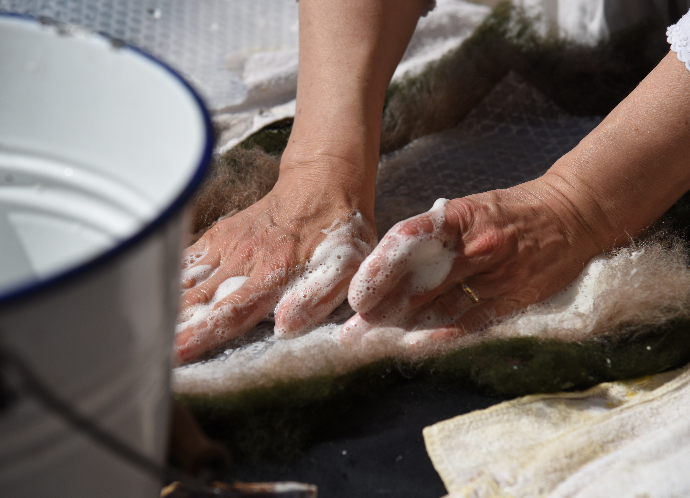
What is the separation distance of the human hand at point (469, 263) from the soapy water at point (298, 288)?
0.23 ft

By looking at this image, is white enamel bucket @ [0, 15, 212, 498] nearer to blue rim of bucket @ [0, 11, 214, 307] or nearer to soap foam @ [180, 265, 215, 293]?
blue rim of bucket @ [0, 11, 214, 307]

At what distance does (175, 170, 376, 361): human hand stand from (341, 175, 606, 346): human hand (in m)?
0.08

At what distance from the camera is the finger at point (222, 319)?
0.78 metres

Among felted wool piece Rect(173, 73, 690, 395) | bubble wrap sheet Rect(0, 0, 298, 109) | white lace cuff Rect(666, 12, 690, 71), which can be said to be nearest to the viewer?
felted wool piece Rect(173, 73, 690, 395)

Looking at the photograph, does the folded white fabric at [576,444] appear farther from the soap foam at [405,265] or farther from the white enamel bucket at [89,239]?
the white enamel bucket at [89,239]

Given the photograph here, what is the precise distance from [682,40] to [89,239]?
789mm

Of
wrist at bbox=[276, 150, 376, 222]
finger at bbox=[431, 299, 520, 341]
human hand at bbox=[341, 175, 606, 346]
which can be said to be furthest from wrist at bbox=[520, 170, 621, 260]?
→ wrist at bbox=[276, 150, 376, 222]

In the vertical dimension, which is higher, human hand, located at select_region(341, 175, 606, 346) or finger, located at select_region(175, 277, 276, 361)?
human hand, located at select_region(341, 175, 606, 346)

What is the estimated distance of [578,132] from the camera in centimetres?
131

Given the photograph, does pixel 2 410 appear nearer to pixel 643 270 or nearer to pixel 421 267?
pixel 421 267

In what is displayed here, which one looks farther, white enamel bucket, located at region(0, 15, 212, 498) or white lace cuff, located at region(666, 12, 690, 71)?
white lace cuff, located at region(666, 12, 690, 71)

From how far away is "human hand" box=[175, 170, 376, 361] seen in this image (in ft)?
2.65

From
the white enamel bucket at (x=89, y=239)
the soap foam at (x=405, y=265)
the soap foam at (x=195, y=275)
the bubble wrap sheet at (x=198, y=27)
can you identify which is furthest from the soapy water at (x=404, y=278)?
the bubble wrap sheet at (x=198, y=27)

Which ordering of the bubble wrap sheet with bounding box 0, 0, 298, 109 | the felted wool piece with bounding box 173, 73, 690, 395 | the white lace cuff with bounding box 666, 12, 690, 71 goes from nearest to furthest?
the felted wool piece with bounding box 173, 73, 690, 395 → the white lace cuff with bounding box 666, 12, 690, 71 → the bubble wrap sheet with bounding box 0, 0, 298, 109
